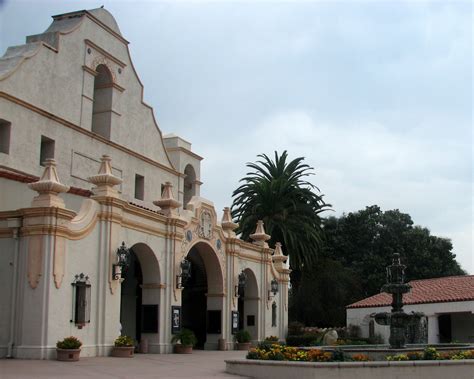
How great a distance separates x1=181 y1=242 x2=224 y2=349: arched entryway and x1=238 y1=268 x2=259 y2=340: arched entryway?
2.74 meters

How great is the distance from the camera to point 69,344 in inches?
813

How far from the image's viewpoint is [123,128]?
33.9 metres

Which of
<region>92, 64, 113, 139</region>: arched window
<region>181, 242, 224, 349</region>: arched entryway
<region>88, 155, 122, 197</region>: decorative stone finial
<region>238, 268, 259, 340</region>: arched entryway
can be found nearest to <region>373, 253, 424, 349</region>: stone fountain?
<region>88, 155, 122, 197</region>: decorative stone finial

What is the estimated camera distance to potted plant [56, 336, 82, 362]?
20531 mm

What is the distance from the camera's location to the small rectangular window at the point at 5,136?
26219 mm

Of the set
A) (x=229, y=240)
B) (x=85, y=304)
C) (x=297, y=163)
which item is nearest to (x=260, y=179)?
(x=297, y=163)

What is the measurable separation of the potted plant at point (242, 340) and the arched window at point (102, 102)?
11.7 metres

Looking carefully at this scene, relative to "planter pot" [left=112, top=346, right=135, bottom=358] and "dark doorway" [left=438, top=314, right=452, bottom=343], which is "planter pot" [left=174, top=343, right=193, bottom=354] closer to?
"planter pot" [left=112, top=346, right=135, bottom=358]

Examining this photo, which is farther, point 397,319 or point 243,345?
point 243,345

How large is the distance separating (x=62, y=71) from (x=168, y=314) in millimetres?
11460

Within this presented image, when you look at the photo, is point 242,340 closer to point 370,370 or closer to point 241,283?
point 241,283

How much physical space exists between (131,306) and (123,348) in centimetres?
710

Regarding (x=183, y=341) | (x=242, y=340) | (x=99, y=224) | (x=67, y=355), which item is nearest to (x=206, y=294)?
(x=242, y=340)

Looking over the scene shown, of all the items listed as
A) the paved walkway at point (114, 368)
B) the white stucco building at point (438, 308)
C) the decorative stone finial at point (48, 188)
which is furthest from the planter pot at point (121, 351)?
the white stucco building at point (438, 308)
